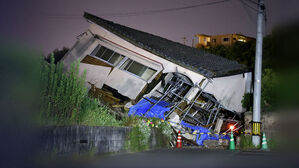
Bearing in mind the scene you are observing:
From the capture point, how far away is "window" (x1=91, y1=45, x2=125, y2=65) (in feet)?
77.2

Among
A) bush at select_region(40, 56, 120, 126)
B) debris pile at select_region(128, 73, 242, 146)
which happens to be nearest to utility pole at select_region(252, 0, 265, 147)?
debris pile at select_region(128, 73, 242, 146)

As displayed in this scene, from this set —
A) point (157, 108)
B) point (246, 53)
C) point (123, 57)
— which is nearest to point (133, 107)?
point (157, 108)

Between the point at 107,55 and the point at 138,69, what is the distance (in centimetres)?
238

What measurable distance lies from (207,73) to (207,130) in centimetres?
343

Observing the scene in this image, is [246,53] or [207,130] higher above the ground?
[246,53]

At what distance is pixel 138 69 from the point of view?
23.0m

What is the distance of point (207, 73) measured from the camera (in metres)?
21.1

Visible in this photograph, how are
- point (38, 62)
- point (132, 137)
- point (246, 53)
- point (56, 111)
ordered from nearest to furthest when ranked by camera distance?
1. point (38, 62)
2. point (56, 111)
3. point (132, 137)
4. point (246, 53)

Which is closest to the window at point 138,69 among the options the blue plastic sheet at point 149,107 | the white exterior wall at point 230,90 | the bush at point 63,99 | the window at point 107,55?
the window at point 107,55

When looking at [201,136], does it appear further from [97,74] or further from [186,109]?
[97,74]

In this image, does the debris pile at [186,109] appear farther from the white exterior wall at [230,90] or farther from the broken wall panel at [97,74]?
the broken wall panel at [97,74]

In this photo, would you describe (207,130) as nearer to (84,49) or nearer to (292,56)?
(84,49)

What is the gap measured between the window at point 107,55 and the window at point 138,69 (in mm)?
594

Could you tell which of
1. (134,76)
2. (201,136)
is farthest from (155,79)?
(201,136)
